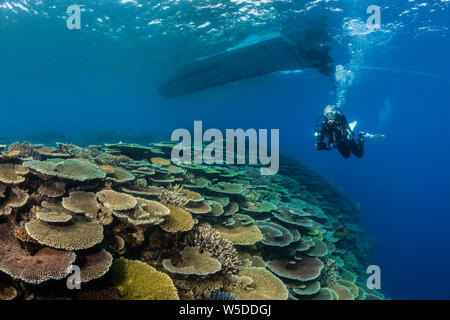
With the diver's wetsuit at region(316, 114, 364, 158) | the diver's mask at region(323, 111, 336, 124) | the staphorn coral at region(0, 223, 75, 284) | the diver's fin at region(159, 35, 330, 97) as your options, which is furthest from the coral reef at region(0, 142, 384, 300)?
the diver's fin at region(159, 35, 330, 97)

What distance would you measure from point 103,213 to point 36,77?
179 feet

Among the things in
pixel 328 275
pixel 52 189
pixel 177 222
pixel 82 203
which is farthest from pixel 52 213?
pixel 328 275

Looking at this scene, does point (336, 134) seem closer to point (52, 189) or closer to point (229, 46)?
point (52, 189)

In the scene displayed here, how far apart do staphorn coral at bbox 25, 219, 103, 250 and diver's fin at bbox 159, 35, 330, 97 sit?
64.9ft

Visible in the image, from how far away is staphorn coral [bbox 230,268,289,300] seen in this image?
3.91 metres

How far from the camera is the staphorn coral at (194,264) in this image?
354cm

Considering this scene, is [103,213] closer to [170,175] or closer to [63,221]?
[63,221]

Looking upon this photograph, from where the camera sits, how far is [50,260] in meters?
2.79

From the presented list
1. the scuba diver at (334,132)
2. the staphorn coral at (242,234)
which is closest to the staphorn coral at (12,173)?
the staphorn coral at (242,234)

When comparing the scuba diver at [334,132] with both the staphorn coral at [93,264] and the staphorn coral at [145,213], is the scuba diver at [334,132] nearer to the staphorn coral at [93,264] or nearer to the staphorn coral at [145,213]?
the staphorn coral at [145,213]

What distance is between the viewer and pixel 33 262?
9.05ft

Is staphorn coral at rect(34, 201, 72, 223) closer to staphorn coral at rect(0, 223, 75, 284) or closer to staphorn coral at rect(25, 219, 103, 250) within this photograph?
staphorn coral at rect(25, 219, 103, 250)

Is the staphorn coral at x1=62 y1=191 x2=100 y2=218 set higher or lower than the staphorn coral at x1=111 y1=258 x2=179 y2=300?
higher

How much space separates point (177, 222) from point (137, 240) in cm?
71
